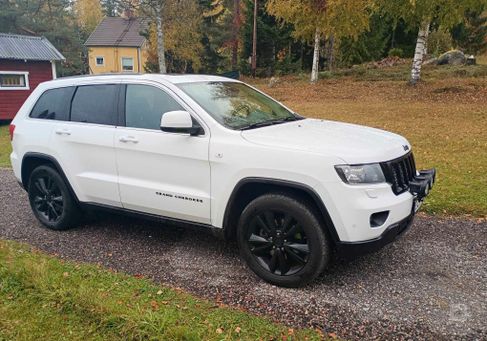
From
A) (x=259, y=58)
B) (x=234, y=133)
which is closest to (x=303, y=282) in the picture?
(x=234, y=133)

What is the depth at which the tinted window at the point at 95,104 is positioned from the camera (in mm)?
4646

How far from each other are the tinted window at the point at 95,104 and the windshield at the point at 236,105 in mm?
864

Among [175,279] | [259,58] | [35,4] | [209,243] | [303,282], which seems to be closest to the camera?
[303,282]

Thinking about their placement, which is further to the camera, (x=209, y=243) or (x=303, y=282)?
(x=209, y=243)

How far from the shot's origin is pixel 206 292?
12.1 feet

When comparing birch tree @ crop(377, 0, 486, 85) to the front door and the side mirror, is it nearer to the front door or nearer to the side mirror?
the front door

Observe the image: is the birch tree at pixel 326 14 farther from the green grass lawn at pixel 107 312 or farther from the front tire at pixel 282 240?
the green grass lawn at pixel 107 312

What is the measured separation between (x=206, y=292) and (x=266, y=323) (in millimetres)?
713

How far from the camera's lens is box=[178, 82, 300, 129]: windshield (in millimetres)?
4148

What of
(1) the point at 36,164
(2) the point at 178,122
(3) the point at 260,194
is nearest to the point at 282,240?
(3) the point at 260,194

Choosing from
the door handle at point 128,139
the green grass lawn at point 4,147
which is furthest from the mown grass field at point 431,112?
the green grass lawn at point 4,147

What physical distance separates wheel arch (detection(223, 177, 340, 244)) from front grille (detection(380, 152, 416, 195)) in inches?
23.7

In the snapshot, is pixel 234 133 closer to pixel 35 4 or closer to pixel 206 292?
pixel 206 292

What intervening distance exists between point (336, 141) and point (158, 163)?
1711 mm
